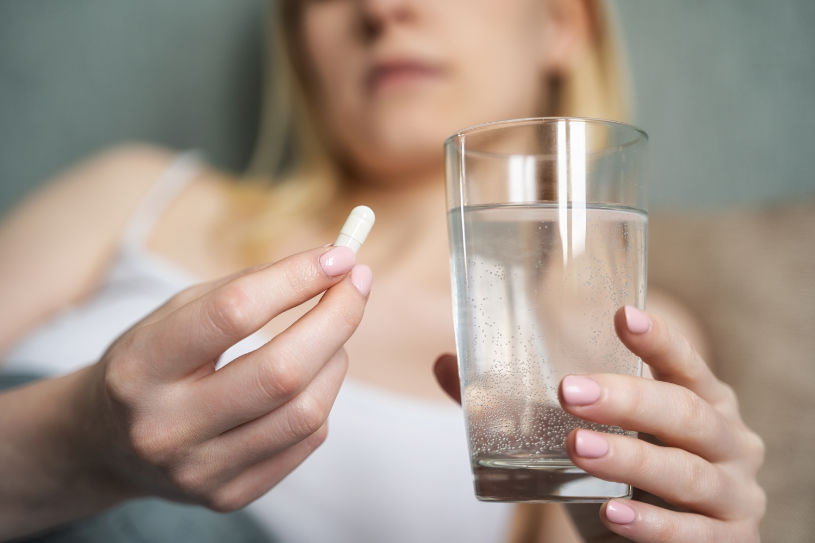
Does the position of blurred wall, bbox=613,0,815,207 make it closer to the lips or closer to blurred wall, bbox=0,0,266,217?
the lips

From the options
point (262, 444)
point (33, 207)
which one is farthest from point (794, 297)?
point (33, 207)

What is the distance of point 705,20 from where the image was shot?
1717mm

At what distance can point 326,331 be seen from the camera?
22.3 inches

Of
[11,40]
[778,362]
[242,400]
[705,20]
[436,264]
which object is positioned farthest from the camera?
[11,40]

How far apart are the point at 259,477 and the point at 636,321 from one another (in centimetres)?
40

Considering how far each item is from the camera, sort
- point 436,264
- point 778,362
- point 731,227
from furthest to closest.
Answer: point 436,264 → point 731,227 → point 778,362

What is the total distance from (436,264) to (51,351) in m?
0.83

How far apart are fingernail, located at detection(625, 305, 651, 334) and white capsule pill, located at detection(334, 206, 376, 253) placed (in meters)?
0.24

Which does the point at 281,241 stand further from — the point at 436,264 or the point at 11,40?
the point at 11,40

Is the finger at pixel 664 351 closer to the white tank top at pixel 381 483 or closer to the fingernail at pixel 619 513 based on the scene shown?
the fingernail at pixel 619 513

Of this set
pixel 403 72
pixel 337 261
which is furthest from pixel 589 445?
pixel 403 72

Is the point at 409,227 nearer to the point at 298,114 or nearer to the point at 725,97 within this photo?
the point at 298,114

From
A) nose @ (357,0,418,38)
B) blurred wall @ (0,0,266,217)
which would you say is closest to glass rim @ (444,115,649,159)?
nose @ (357,0,418,38)

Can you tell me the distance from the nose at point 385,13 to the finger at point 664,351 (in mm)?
993
